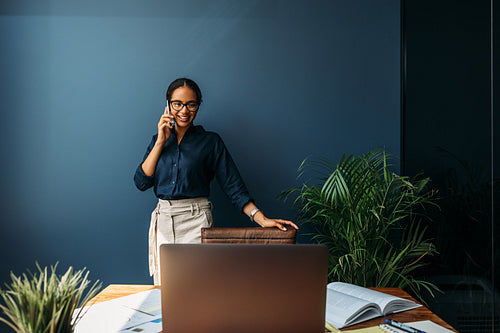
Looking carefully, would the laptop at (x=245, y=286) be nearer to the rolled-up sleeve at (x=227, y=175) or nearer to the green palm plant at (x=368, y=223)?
the green palm plant at (x=368, y=223)

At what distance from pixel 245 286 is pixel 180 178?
1.68m

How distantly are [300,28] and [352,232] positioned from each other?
1679 mm

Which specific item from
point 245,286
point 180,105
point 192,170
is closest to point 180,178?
point 192,170

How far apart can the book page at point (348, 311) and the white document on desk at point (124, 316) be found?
57cm

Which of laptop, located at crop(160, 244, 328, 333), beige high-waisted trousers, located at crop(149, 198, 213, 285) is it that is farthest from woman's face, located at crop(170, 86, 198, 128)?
laptop, located at crop(160, 244, 328, 333)

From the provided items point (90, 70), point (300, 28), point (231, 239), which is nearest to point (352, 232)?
point (231, 239)

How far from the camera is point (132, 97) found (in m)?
3.19

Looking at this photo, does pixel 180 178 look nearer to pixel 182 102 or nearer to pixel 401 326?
pixel 182 102

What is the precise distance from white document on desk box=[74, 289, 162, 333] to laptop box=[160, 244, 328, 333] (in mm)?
313

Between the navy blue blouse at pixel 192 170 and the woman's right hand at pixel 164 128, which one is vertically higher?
the woman's right hand at pixel 164 128

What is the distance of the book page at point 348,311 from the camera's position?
1.29 m

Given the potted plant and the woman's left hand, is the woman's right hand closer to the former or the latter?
the woman's left hand

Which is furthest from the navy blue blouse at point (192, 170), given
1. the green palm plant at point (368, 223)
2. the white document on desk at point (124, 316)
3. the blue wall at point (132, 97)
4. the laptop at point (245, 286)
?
the laptop at point (245, 286)

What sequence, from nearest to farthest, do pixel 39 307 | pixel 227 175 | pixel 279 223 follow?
pixel 39 307, pixel 279 223, pixel 227 175
